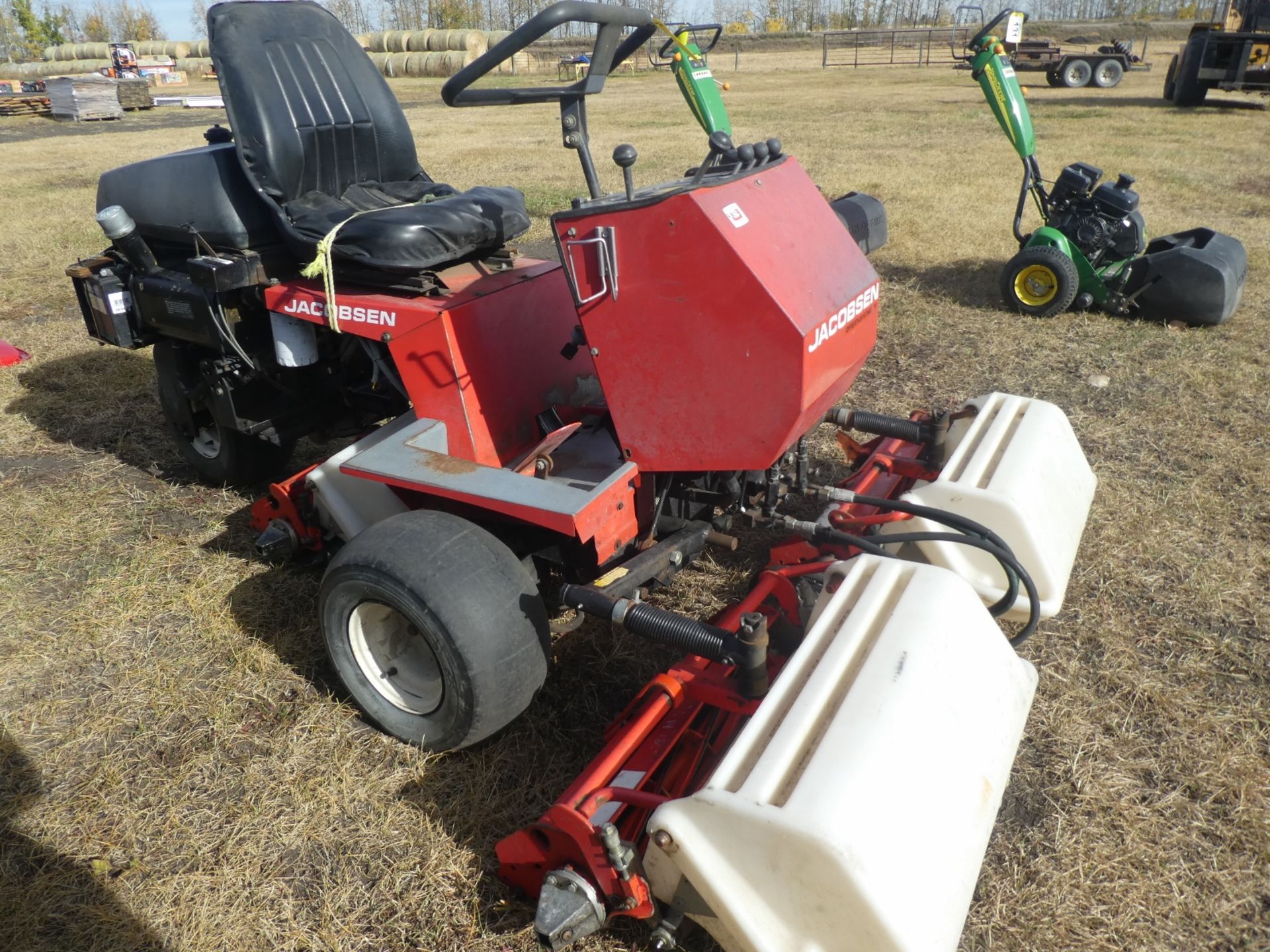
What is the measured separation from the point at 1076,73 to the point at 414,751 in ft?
76.4

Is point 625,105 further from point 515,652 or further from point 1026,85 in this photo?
point 515,652

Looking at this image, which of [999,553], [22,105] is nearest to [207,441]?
[999,553]

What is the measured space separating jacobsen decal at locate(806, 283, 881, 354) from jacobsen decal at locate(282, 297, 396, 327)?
4.06 feet

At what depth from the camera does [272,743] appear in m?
2.58

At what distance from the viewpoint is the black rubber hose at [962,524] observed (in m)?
2.22

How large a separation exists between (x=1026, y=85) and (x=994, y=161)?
524 inches

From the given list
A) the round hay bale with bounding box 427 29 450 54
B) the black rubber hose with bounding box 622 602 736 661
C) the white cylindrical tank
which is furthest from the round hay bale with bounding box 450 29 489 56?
the black rubber hose with bounding box 622 602 736 661

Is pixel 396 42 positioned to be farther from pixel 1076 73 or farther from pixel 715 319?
pixel 715 319

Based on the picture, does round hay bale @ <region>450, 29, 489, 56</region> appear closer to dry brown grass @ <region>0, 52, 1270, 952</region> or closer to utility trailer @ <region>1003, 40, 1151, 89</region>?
utility trailer @ <region>1003, 40, 1151, 89</region>

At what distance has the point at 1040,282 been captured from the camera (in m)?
5.66

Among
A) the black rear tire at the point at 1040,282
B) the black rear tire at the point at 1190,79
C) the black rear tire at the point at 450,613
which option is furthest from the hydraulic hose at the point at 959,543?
the black rear tire at the point at 1190,79

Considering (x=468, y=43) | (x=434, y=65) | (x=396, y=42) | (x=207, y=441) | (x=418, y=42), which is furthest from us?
(x=396, y=42)

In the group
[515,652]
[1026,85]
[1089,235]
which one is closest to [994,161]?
[1089,235]

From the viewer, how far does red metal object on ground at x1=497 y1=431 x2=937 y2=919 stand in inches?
72.6
